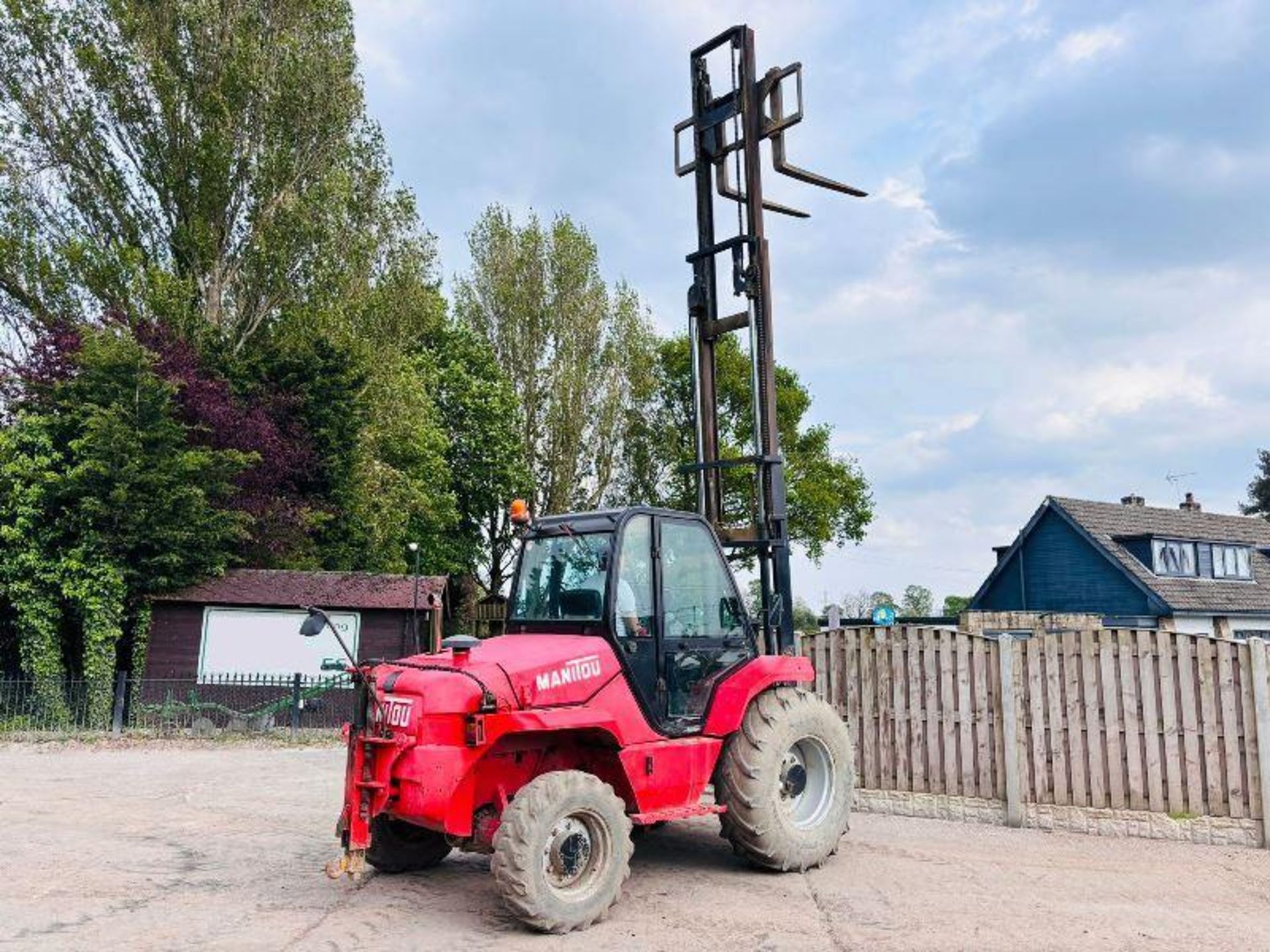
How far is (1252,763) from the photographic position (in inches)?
312

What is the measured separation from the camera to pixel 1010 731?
9016 mm

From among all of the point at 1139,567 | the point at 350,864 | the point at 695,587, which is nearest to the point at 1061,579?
the point at 1139,567

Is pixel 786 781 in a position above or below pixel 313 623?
below

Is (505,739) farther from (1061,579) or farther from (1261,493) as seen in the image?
(1261,493)

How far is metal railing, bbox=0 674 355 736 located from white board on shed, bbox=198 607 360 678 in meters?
0.45

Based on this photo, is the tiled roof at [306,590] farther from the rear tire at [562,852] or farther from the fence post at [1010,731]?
the rear tire at [562,852]

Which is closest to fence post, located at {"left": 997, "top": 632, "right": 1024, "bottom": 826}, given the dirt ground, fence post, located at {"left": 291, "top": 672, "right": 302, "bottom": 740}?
the dirt ground

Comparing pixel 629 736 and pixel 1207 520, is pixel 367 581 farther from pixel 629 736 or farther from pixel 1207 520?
pixel 1207 520

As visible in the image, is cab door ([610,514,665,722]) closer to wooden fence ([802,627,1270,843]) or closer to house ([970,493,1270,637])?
wooden fence ([802,627,1270,843])

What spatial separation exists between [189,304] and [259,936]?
68.2 ft

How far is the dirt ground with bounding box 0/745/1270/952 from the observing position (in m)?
5.55

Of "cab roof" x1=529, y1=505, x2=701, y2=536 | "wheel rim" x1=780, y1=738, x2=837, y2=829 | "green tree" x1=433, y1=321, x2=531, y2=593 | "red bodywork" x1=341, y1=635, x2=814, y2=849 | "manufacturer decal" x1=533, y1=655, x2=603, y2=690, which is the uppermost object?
"green tree" x1=433, y1=321, x2=531, y2=593

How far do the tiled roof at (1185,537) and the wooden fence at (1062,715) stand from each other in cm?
2486

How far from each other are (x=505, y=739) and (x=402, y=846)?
1.61m
